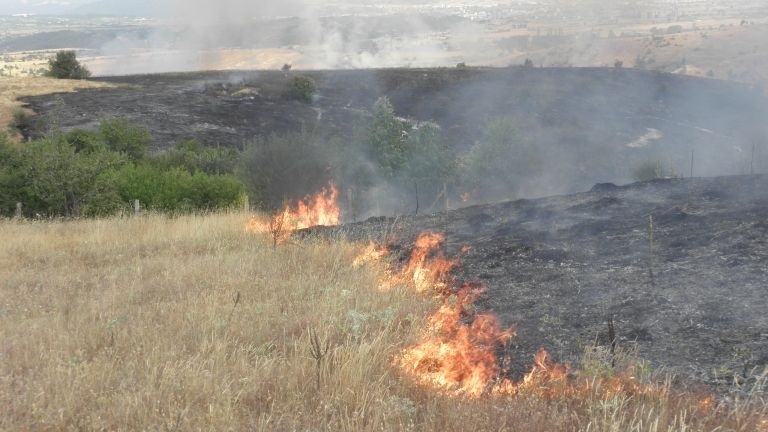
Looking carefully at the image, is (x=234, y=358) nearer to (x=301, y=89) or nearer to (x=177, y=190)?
(x=177, y=190)

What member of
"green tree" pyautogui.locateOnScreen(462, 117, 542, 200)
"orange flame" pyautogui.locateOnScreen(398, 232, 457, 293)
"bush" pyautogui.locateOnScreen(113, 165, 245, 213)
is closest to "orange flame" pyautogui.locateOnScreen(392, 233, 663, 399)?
"orange flame" pyautogui.locateOnScreen(398, 232, 457, 293)

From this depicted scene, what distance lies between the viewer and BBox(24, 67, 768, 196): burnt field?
131ft

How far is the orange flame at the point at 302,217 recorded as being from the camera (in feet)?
43.0

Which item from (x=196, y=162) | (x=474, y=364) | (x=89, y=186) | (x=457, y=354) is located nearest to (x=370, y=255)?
(x=457, y=354)

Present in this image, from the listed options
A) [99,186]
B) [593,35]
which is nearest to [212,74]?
[99,186]

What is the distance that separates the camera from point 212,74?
5906 cm

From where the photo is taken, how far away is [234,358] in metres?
5.20

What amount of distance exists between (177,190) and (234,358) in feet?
49.5

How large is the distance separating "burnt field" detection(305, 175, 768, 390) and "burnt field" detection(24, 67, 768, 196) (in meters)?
25.1

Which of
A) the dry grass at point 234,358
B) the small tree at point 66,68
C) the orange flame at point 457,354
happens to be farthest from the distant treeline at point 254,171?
the small tree at point 66,68

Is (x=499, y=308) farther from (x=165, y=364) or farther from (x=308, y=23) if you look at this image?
(x=308, y=23)

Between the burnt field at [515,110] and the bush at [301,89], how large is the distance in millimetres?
916

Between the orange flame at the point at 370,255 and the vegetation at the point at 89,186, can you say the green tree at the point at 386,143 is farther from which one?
the orange flame at the point at 370,255

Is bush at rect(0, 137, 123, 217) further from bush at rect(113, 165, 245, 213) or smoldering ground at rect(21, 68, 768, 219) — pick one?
smoldering ground at rect(21, 68, 768, 219)
